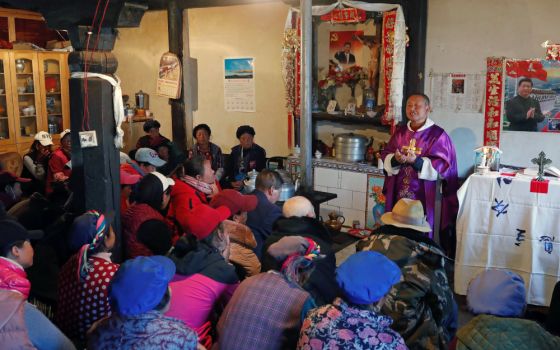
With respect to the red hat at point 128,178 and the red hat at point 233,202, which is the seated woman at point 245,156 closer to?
the red hat at point 128,178

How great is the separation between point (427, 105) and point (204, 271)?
2986 mm

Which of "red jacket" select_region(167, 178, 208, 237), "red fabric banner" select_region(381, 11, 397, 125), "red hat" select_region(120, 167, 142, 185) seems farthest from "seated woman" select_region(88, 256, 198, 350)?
"red fabric banner" select_region(381, 11, 397, 125)

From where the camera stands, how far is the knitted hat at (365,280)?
2127mm

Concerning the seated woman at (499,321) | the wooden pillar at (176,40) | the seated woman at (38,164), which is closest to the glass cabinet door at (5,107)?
→ the seated woman at (38,164)

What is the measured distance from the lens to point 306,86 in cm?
528

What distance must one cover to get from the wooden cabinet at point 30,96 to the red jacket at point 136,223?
18.5ft

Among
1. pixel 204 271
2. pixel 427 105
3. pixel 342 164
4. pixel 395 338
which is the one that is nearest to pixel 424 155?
pixel 427 105

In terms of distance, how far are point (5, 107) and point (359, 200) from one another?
579 centimetres

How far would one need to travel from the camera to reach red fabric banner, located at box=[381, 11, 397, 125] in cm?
574

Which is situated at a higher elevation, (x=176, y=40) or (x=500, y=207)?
(x=176, y=40)

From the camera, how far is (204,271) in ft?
9.16

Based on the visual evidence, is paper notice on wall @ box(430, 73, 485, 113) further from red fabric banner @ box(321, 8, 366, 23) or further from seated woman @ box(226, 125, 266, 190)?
seated woman @ box(226, 125, 266, 190)

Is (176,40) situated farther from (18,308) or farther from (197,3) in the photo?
(18,308)

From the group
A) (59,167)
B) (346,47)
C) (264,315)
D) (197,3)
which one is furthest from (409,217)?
(197,3)
